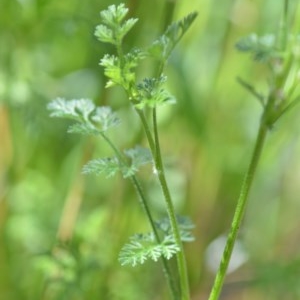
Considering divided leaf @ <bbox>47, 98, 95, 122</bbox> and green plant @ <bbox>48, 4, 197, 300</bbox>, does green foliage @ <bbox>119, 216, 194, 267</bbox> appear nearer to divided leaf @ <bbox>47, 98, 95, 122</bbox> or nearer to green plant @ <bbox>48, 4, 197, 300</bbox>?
green plant @ <bbox>48, 4, 197, 300</bbox>

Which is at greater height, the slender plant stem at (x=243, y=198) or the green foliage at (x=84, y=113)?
the green foliage at (x=84, y=113)

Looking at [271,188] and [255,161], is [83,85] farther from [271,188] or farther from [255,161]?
[255,161]

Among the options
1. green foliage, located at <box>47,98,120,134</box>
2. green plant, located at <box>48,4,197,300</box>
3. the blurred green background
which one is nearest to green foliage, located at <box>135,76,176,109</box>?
green plant, located at <box>48,4,197,300</box>

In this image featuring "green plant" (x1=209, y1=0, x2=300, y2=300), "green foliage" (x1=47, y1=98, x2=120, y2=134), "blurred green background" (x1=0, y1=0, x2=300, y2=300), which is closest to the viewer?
"green plant" (x1=209, y1=0, x2=300, y2=300)

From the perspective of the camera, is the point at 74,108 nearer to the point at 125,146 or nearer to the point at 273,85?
the point at 273,85

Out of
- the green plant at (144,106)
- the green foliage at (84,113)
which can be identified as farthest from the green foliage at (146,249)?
the green foliage at (84,113)

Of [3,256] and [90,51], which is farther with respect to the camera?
[90,51]

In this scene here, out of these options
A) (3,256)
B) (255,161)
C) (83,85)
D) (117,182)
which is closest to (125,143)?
(117,182)

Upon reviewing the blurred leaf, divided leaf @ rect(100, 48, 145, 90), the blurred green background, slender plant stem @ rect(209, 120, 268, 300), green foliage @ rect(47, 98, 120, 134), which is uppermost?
the blurred green background

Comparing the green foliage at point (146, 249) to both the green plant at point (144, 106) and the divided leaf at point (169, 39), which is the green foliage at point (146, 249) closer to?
the green plant at point (144, 106)
